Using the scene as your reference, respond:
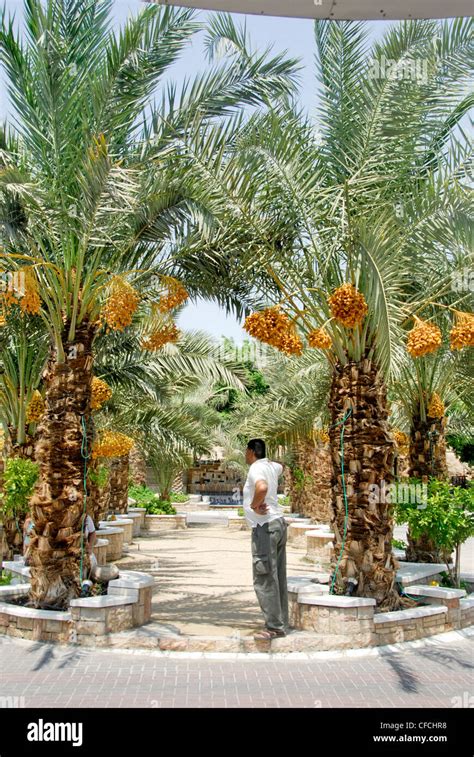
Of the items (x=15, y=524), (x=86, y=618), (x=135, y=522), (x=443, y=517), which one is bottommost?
(x=135, y=522)

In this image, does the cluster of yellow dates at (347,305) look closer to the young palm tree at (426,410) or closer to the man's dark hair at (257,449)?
the man's dark hair at (257,449)

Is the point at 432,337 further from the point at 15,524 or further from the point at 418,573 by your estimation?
the point at 15,524

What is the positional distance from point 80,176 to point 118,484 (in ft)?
48.1

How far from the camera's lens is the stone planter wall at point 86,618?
296 inches

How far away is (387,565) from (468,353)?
4.82 meters

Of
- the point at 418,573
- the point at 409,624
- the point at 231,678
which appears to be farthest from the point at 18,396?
the point at 409,624

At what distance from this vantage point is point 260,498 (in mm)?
7262

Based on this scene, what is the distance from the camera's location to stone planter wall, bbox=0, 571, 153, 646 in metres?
7.52

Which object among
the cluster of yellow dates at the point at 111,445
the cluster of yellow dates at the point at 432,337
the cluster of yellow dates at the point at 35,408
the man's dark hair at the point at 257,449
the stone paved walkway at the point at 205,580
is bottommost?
the stone paved walkway at the point at 205,580

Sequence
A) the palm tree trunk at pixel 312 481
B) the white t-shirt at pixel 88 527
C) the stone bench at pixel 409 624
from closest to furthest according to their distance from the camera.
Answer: the stone bench at pixel 409 624 → the white t-shirt at pixel 88 527 → the palm tree trunk at pixel 312 481

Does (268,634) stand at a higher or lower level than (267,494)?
lower

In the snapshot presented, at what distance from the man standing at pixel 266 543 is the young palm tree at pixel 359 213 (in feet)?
3.81

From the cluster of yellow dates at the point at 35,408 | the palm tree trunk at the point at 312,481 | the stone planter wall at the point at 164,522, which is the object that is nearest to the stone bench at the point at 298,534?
the palm tree trunk at the point at 312,481

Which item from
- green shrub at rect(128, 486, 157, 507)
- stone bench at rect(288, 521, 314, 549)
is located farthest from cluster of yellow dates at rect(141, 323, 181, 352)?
green shrub at rect(128, 486, 157, 507)
